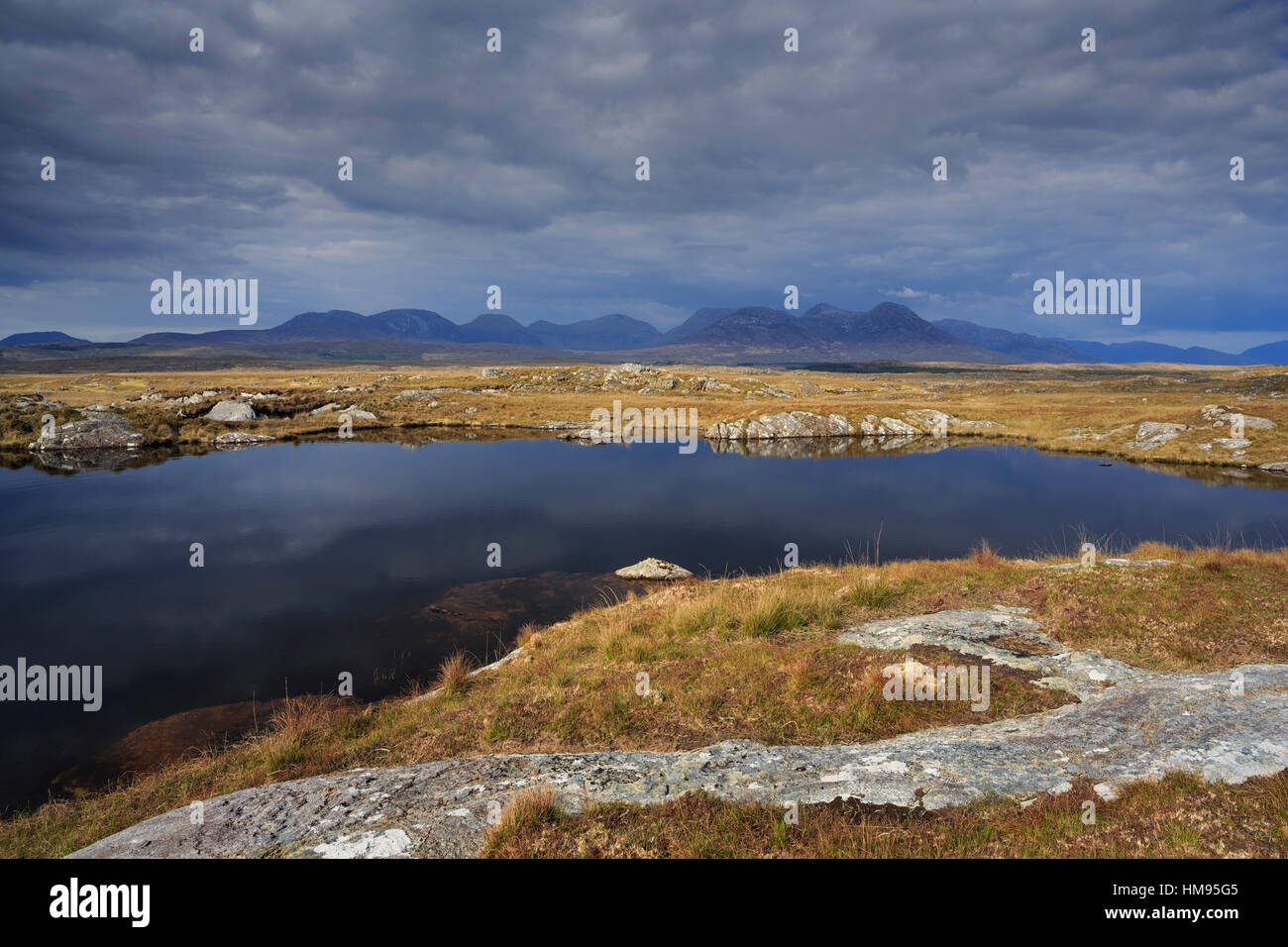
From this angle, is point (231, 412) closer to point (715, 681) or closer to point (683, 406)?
point (683, 406)

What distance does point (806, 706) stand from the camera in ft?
34.9

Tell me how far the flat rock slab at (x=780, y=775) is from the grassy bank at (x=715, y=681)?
0.96m

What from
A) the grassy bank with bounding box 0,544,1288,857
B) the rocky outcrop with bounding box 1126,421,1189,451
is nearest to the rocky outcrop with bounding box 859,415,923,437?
the rocky outcrop with bounding box 1126,421,1189,451

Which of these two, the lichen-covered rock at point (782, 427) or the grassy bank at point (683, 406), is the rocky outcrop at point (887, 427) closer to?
the grassy bank at point (683, 406)

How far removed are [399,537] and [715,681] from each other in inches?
1004

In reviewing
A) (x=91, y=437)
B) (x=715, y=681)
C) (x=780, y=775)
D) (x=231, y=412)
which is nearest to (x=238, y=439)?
(x=231, y=412)

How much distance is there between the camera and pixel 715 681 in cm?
1190

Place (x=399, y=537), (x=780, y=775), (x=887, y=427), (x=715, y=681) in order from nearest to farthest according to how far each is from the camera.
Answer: (x=780, y=775)
(x=715, y=681)
(x=399, y=537)
(x=887, y=427)

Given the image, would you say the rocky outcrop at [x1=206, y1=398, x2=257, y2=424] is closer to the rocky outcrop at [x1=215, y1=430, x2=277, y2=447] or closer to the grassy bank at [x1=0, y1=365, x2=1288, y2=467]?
the grassy bank at [x1=0, y1=365, x2=1288, y2=467]

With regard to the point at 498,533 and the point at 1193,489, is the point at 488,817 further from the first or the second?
the point at 1193,489

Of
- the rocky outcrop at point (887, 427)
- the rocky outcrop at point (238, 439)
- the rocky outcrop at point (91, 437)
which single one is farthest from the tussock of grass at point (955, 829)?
the rocky outcrop at point (91, 437)

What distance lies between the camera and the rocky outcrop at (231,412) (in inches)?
2921
